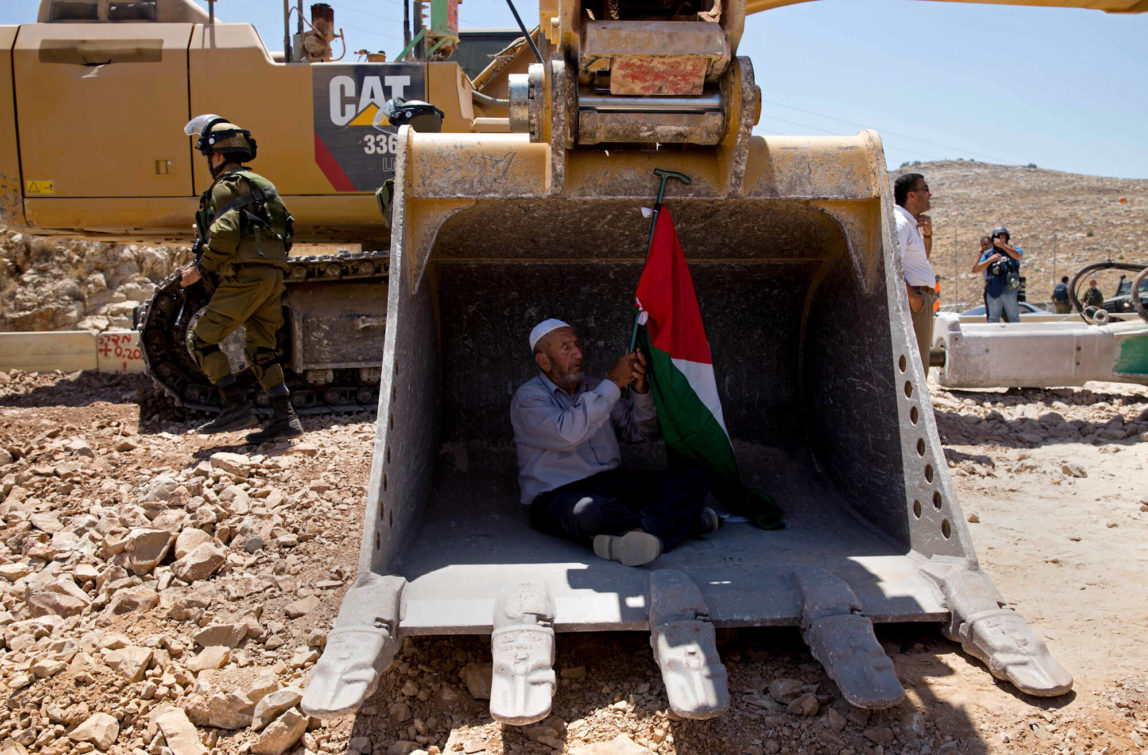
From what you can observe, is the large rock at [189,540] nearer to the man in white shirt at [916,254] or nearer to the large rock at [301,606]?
the large rock at [301,606]

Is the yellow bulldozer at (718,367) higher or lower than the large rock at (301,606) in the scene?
higher

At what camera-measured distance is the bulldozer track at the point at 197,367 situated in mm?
6297

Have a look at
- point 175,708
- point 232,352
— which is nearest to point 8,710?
point 175,708

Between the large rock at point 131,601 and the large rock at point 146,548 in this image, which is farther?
the large rock at point 146,548

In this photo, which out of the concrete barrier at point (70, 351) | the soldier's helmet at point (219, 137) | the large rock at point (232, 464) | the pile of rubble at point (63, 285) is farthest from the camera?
the pile of rubble at point (63, 285)

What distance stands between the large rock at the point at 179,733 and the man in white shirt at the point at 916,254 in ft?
12.0

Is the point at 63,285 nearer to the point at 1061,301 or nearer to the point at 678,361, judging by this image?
the point at 678,361

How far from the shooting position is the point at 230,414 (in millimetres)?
5770

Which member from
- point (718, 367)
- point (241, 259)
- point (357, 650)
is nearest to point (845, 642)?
point (357, 650)

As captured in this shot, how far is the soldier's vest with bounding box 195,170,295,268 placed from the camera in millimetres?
5211

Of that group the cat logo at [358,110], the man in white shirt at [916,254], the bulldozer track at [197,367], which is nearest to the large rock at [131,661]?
the bulldozer track at [197,367]

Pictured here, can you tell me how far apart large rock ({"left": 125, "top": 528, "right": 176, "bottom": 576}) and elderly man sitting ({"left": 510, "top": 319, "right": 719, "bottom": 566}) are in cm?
140

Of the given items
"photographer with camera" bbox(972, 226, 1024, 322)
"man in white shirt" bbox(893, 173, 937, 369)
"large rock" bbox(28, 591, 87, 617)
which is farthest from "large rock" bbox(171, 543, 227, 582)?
"photographer with camera" bbox(972, 226, 1024, 322)

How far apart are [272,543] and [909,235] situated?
354cm
